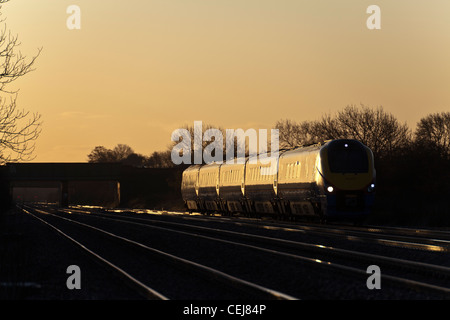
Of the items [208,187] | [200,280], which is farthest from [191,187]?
[200,280]

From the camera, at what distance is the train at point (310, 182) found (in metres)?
28.4

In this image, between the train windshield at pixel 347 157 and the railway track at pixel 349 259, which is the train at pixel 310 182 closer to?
the train windshield at pixel 347 157

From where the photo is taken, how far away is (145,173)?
104375 millimetres

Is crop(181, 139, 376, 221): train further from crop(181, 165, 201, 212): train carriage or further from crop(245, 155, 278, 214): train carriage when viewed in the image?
crop(181, 165, 201, 212): train carriage

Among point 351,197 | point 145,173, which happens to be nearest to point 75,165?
point 145,173

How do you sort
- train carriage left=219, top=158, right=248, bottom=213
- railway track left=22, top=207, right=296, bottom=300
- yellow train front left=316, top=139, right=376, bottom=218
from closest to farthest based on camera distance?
railway track left=22, top=207, right=296, bottom=300 → yellow train front left=316, top=139, right=376, bottom=218 → train carriage left=219, top=158, right=248, bottom=213

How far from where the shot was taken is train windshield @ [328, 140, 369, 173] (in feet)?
94.2

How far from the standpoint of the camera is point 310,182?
1172 inches

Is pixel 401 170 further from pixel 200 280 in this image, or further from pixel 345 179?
pixel 200 280

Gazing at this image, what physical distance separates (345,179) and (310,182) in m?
1.73

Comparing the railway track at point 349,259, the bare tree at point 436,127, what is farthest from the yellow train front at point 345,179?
the bare tree at point 436,127

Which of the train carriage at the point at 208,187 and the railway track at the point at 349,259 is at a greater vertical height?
the train carriage at the point at 208,187

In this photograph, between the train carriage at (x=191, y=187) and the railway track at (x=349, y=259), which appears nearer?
the railway track at (x=349, y=259)

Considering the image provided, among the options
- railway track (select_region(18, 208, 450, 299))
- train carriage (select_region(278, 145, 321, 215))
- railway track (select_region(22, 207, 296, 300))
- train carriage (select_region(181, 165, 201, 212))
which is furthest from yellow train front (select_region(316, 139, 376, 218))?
train carriage (select_region(181, 165, 201, 212))
